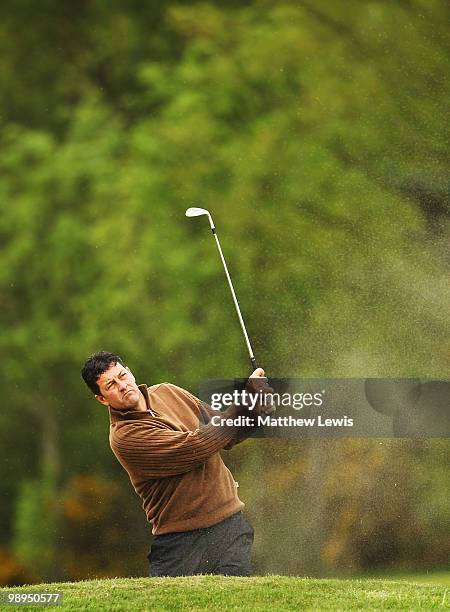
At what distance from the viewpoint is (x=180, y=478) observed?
17.0ft

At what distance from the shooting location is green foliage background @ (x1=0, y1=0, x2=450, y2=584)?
5766mm

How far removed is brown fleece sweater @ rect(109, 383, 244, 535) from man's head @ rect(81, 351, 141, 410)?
5cm

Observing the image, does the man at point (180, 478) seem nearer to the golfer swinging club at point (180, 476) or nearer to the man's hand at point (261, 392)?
the golfer swinging club at point (180, 476)

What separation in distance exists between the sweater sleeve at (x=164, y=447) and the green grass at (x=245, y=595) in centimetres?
52

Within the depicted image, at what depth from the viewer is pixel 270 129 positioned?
609 centimetres

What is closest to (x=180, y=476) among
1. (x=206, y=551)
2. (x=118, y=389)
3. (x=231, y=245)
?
(x=206, y=551)

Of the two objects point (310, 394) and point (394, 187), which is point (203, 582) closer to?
point (310, 394)

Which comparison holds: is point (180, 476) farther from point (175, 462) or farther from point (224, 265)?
point (224, 265)

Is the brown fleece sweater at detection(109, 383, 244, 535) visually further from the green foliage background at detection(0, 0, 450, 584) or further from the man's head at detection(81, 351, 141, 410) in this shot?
the green foliage background at detection(0, 0, 450, 584)

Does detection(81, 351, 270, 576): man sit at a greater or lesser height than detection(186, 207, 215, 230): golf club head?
lesser

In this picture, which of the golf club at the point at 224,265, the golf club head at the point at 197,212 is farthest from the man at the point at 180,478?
the golf club head at the point at 197,212

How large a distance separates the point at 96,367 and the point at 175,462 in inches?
27.6

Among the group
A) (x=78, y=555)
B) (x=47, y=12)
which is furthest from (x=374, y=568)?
(x=47, y=12)

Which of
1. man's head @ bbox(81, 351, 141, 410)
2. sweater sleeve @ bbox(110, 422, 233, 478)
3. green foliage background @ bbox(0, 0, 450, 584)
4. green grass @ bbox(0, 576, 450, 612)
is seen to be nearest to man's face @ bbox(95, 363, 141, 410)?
man's head @ bbox(81, 351, 141, 410)
